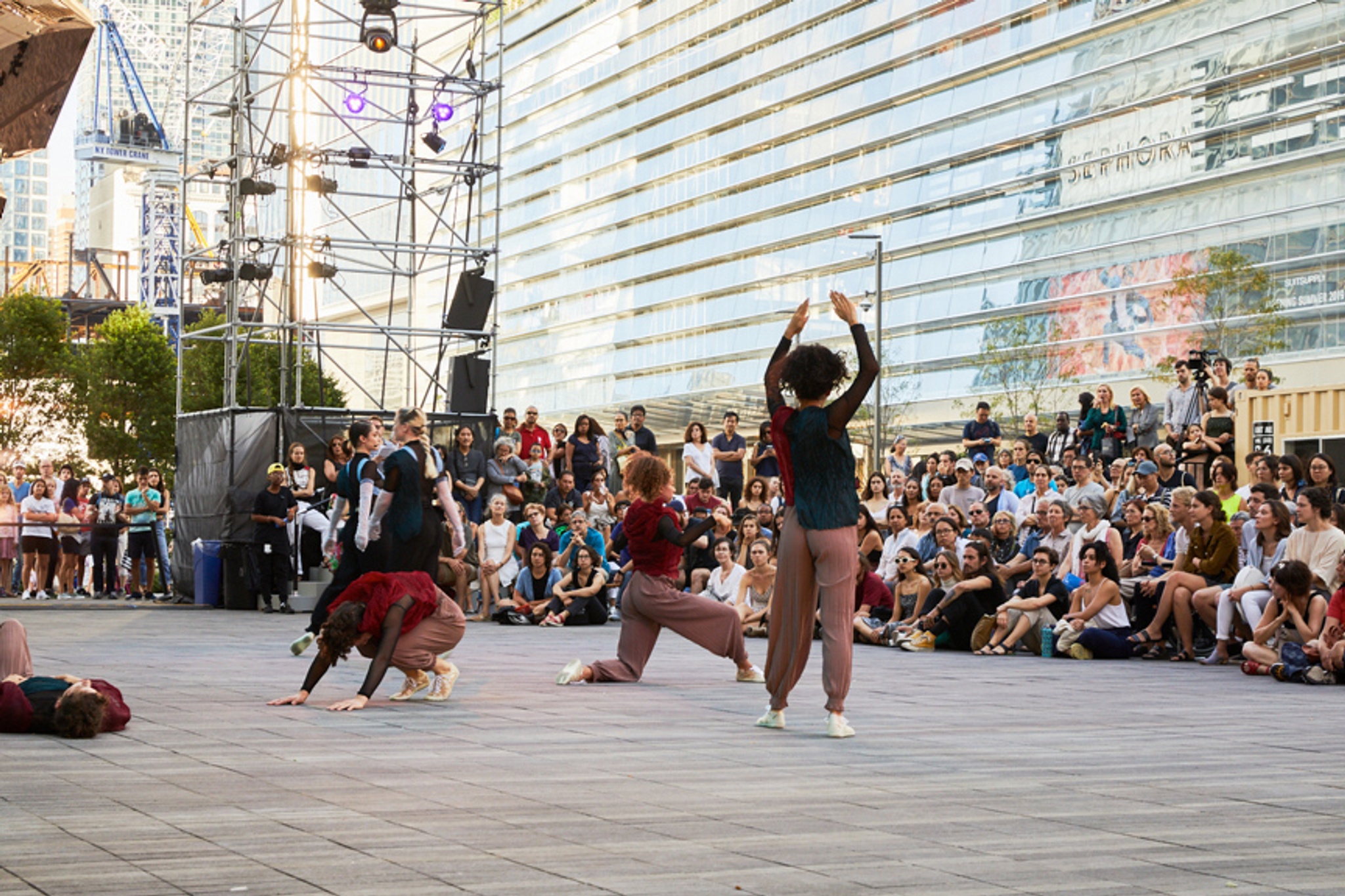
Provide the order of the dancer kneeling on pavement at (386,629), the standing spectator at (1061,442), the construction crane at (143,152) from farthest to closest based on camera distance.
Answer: the construction crane at (143,152) < the standing spectator at (1061,442) < the dancer kneeling on pavement at (386,629)

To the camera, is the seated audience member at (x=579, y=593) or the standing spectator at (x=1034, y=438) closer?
the seated audience member at (x=579, y=593)

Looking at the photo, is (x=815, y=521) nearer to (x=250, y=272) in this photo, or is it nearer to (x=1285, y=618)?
(x=1285, y=618)

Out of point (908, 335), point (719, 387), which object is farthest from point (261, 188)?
point (719, 387)

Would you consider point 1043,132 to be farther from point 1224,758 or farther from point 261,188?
point 1224,758

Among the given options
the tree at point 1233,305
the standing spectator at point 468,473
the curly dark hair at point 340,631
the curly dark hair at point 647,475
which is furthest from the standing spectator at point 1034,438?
the tree at point 1233,305

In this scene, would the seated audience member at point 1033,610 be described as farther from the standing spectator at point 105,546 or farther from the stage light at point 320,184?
the standing spectator at point 105,546

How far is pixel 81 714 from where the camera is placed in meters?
8.20

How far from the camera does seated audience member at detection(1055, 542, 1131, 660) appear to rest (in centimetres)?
1531

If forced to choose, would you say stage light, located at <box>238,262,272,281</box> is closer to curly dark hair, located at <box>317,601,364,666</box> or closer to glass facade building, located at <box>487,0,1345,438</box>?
curly dark hair, located at <box>317,601,364,666</box>

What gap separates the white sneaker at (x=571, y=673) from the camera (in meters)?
11.9

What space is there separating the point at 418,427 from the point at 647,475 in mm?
1680

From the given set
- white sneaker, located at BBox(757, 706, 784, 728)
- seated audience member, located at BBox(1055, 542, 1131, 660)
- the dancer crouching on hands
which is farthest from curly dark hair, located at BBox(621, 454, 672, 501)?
seated audience member, located at BBox(1055, 542, 1131, 660)

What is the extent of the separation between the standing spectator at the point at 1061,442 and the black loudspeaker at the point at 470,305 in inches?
327

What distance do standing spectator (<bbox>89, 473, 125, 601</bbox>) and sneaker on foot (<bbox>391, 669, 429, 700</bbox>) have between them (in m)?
15.0
